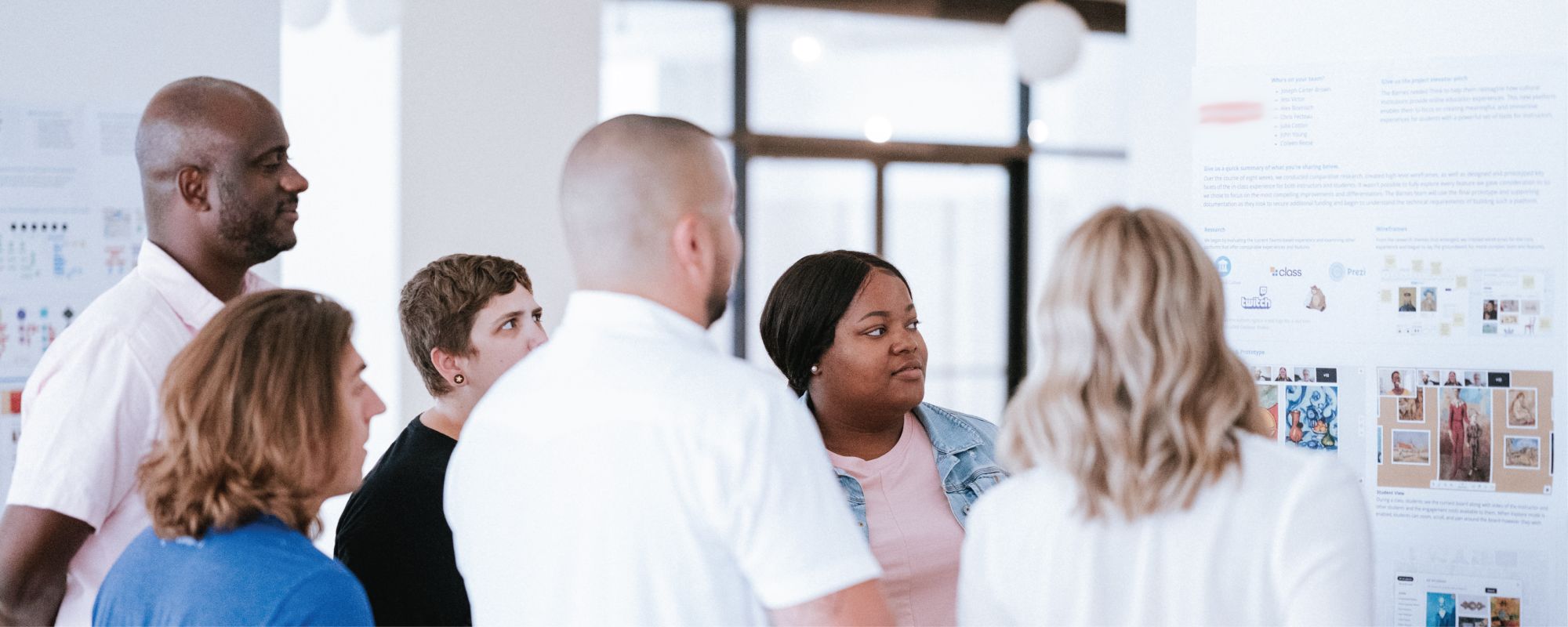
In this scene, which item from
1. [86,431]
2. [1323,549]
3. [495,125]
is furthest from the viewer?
[495,125]

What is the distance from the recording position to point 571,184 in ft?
5.42

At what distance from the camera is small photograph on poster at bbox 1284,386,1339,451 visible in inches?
98.6

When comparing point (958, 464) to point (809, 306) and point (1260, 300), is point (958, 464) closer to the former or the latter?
point (809, 306)

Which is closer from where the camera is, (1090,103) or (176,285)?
(176,285)

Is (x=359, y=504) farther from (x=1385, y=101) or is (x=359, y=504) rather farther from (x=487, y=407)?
(x=1385, y=101)

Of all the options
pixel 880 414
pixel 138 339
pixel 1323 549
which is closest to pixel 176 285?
pixel 138 339

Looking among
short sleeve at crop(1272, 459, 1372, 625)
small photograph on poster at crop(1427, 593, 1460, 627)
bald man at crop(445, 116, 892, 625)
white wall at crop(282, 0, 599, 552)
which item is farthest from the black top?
white wall at crop(282, 0, 599, 552)

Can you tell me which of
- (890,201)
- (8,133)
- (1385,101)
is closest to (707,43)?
(890,201)

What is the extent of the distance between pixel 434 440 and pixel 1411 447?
1803mm

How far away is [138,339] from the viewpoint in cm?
198

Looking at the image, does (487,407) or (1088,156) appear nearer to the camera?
(487,407)

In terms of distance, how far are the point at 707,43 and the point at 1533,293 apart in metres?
4.84

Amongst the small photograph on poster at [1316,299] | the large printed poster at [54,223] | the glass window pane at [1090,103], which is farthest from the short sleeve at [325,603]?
the glass window pane at [1090,103]

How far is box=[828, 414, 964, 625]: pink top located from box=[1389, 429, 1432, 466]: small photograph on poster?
2.73 ft
